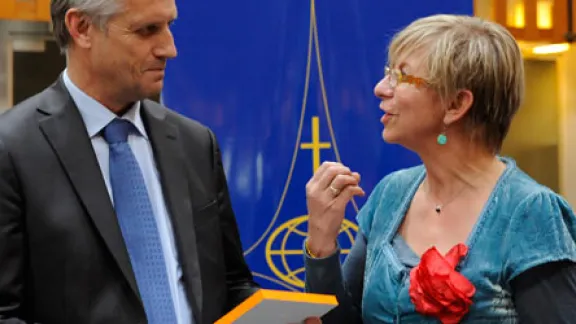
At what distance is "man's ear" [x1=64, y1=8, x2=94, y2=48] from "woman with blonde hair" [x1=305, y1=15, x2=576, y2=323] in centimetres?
55

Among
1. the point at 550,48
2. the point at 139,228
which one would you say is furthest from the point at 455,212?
the point at 550,48


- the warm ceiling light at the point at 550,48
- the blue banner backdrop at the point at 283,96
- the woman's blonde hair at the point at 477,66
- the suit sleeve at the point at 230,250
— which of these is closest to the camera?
the woman's blonde hair at the point at 477,66

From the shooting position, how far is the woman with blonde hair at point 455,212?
171 centimetres

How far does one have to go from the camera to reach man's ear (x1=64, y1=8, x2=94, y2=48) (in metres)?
1.77

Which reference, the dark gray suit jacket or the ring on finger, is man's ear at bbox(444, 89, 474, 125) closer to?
the ring on finger

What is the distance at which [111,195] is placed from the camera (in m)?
1.73

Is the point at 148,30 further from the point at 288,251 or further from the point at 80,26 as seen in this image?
the point at 288,251

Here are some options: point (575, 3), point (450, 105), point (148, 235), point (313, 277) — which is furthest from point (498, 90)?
point (575, 3)

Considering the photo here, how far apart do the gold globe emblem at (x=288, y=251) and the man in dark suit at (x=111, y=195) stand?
3.55 feet

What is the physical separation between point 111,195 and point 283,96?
55.0 inches

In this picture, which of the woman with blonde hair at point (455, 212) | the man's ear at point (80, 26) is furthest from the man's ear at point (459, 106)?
the man's ear at point (80, 26)

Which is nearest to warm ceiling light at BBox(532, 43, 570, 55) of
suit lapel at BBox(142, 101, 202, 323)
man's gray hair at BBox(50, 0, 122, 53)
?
suit lapel at BBox(142, 101, 202, 323)

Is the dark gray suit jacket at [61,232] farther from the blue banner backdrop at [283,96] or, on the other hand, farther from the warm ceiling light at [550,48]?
the warm ceiling light at [550,48]

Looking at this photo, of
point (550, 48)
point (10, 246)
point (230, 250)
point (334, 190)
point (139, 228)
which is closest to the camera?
point (10, 246)
